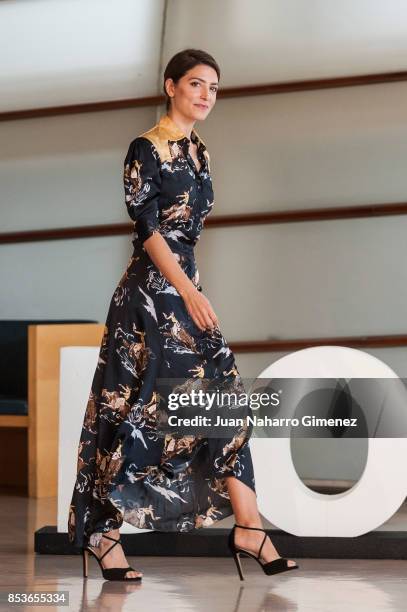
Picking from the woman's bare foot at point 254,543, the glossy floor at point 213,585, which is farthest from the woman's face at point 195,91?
the glossy floor at point 213,585

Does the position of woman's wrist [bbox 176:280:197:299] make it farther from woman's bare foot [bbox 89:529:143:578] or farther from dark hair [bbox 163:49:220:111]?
woman's bare foot [bbox 89:529:143:578]

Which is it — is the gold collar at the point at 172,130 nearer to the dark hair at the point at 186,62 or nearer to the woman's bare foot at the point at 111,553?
the dark hair at the point at 186,62

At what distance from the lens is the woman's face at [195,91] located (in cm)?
306

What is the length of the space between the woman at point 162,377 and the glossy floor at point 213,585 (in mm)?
85

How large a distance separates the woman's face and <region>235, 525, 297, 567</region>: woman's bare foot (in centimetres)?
108

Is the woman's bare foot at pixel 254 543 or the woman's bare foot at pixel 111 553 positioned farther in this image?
the woman's bare foot at pixel 111 553

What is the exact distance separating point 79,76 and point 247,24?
1037 mm

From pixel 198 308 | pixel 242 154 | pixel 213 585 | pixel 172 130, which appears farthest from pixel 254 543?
pixel 242 154

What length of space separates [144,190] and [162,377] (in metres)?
0.49

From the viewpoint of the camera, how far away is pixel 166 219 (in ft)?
10.0

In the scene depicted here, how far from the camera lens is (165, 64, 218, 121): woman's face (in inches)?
120

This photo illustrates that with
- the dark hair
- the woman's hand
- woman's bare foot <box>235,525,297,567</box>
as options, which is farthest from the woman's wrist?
woman's bare foot <box>235,525,297,567</box>

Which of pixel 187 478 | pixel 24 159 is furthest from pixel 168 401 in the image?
pixel 24 159

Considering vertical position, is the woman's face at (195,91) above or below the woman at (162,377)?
above
